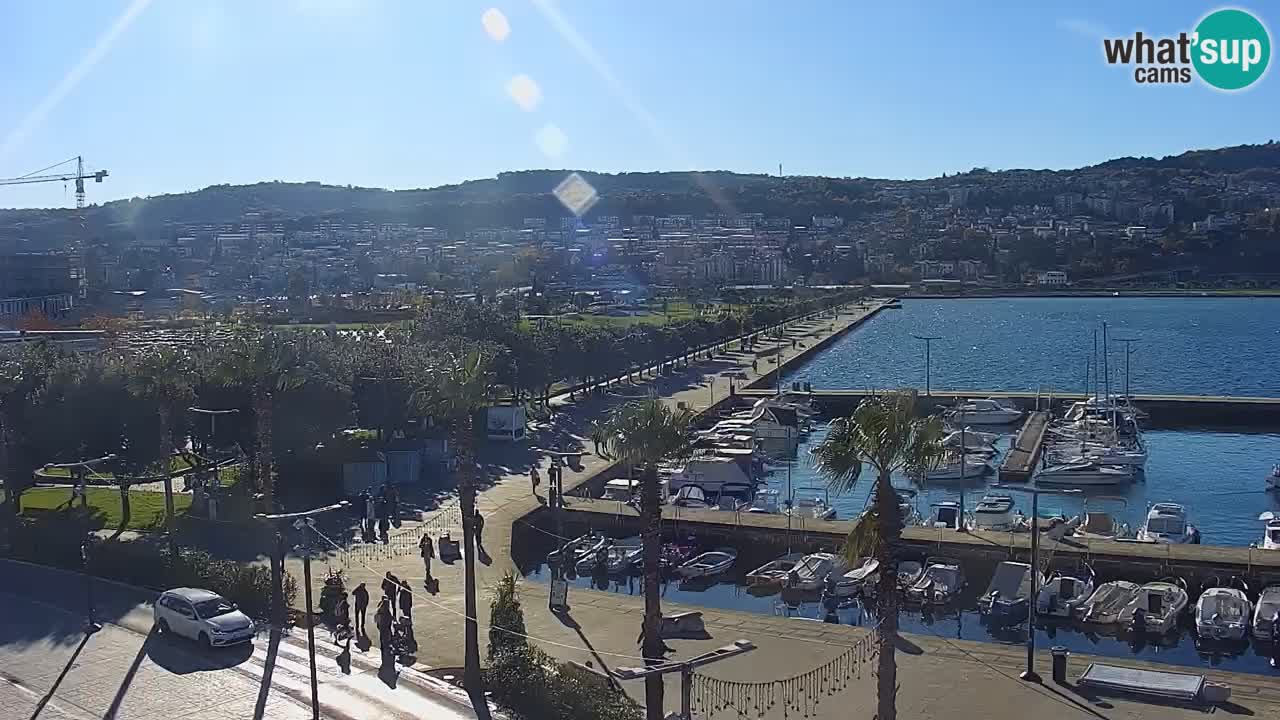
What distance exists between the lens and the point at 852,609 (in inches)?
824

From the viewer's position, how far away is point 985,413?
141ft

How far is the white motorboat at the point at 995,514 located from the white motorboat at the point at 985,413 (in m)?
14.6

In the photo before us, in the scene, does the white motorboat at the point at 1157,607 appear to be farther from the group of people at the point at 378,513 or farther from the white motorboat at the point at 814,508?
the group of people at the point at 378,513

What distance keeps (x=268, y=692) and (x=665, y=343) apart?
130 ft

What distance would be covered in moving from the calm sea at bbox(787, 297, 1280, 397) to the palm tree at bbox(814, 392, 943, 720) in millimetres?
44410

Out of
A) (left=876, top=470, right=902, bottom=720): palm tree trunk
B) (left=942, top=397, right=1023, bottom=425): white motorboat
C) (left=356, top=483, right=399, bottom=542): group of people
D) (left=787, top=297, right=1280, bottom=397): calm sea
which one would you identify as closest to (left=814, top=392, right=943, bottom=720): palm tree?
(left=876, top=470, right=902, bottom=720): palm tree trunk

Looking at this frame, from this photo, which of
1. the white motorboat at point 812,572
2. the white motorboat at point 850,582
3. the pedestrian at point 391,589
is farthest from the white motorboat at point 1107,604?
the pedestrian at point 391,589

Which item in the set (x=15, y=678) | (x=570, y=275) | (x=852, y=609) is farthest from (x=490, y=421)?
(x=570, y=275)

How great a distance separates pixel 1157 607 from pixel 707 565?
8.09 metres

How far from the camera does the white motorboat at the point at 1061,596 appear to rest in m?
19.6

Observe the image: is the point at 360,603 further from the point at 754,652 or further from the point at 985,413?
the point at 985,413

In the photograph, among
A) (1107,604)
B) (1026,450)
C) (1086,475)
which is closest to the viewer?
(1107,604)

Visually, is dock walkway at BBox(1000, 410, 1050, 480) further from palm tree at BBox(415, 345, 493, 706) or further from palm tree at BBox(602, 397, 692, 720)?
palm tree at BBox(602, 397, 692, 720)

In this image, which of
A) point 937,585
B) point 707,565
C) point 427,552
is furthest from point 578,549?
point 937,585
